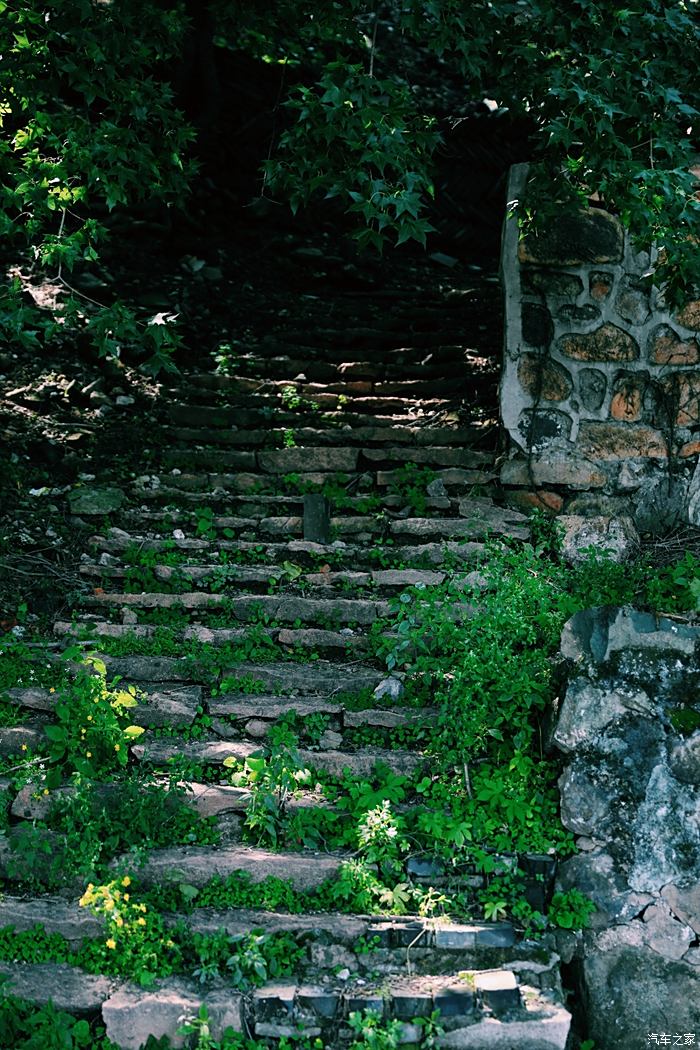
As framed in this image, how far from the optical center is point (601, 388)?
573 centimetres

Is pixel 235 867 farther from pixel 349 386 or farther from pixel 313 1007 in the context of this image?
pixel 349 386

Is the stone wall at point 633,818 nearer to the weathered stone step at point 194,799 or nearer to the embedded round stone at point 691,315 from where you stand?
the weathered stone step at point 194,799

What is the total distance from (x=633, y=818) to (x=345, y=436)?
310 cm

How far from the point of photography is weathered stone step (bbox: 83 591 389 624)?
4938mm

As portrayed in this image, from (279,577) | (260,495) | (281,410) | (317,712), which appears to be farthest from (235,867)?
(281,410)

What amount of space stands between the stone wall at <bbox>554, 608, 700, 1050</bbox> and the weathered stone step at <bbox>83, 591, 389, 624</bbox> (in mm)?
1209

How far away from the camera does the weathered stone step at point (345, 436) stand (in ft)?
20.3

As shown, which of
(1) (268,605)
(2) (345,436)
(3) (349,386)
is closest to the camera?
(1) (268,605)

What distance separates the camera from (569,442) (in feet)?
18.8

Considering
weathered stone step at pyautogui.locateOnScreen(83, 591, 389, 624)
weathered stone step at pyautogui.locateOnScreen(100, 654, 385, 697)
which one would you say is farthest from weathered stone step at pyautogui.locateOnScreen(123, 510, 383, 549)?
weathered stone step at pyautogui.locateOnScreen(100, 654, 385, 697)

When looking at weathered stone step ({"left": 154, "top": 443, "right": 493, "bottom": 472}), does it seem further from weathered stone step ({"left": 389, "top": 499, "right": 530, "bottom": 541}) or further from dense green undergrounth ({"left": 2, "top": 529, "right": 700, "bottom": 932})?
dense green undergrounth ({"left": 2, "top": 529, "right": 700, "bottom": 932})

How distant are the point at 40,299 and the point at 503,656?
477 centimetres

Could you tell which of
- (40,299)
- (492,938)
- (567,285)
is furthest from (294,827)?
(40,299)

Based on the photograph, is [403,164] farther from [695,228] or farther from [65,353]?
[65,353]
